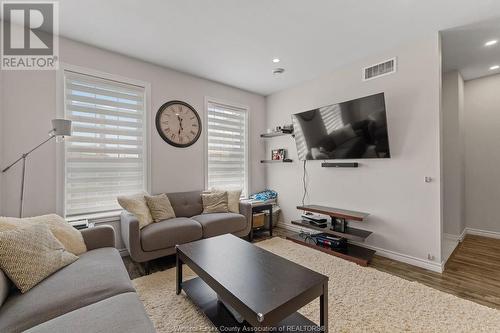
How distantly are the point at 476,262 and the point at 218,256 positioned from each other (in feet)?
10.6

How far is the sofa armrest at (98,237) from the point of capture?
6.63ft

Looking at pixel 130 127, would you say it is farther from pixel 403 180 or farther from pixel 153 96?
pixel 403 180

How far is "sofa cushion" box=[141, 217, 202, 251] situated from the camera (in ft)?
8.10

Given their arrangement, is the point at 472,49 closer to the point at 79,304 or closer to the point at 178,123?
the point at 178,123

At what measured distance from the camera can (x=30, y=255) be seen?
1453mm

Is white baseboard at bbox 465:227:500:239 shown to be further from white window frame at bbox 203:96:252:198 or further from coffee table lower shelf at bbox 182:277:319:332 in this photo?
coffee table lower shelf at bbox 182:277:319:332

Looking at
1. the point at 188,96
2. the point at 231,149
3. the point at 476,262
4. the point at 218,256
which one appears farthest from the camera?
the point at 231,149

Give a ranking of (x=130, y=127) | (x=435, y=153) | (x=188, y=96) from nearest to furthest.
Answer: (x=435, y=153) < (x=130, y=127) < (x=188, y=96)

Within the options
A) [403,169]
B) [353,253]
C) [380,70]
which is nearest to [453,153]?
[403,169]

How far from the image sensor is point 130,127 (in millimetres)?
3158

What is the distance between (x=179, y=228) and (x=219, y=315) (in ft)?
4.10

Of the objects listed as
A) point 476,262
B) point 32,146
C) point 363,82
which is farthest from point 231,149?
point 476,262

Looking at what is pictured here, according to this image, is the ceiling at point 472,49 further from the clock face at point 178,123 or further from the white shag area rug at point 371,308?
the clock face at point 178,123

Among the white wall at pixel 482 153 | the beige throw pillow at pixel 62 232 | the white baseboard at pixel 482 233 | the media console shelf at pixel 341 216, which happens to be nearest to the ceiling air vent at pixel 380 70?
the media console shelf at pixel 341 216
